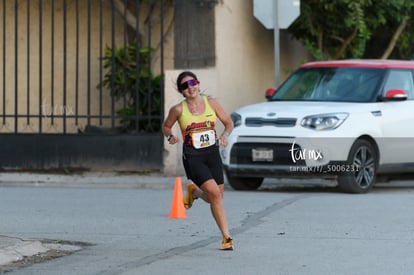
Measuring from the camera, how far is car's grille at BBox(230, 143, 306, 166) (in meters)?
15.2

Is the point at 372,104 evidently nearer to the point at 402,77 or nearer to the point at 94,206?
the point at 402,77

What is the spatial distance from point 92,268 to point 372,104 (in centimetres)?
756

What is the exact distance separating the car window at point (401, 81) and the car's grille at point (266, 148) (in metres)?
2.03

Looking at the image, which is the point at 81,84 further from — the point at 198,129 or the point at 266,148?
the point at 198,129

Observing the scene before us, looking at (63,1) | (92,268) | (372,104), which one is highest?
(63,1)

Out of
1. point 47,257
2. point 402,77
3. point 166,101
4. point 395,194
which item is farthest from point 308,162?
point 47,257

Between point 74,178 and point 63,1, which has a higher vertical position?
point 63,1

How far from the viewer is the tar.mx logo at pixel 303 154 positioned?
15133 mm

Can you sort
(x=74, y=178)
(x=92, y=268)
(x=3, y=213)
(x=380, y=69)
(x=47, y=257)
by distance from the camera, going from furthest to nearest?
(x=74, y=178) → (x=380, y=69) → (x=3, y=213) → (x=47, y=257) → (x=92, y=268)

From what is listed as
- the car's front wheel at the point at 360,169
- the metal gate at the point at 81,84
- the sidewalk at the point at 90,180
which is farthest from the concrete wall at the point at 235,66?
the car's front wheel at the point at 360,169

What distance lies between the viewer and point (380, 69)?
16578 mm

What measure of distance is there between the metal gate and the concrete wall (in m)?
0.32

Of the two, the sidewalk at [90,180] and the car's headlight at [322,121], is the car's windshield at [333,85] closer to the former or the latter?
the car's headlight at [322,121]

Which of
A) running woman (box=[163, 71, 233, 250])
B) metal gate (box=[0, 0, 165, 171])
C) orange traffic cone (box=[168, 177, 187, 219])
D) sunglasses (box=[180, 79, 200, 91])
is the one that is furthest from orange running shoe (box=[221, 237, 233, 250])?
metal gate (box=[0, 0, 165, 171])
